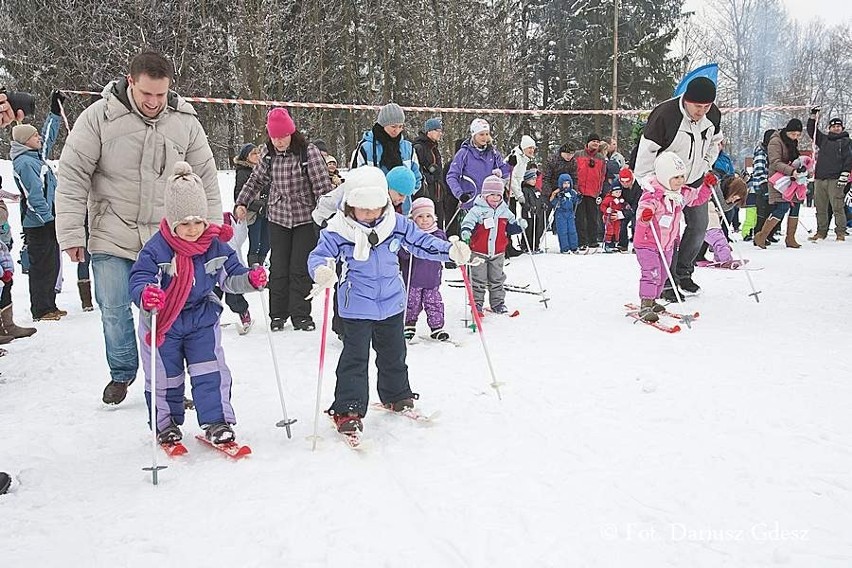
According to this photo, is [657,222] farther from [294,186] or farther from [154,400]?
[154,400]

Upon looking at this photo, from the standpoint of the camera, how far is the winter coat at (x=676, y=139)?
6.37 metres

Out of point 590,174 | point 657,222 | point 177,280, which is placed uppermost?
point 590,174

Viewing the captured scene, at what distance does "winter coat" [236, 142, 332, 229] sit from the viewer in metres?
6.23

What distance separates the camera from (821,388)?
425 centimetres

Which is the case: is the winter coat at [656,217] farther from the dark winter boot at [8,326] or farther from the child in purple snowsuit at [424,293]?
the dark winter boot at [8,326]

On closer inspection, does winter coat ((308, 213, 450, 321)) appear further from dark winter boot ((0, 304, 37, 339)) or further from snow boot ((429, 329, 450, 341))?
dark winter boot ((0, 304, 37, 339))

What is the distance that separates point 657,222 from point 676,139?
2.70 ft

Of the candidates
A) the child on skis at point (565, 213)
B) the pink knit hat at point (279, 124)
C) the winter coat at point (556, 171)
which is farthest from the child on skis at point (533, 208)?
the pink knit hat at point (279, 124)

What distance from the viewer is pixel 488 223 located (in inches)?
259

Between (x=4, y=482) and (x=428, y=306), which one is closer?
(x=4, y=482)

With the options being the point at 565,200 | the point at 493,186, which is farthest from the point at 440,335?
the point at 565,200

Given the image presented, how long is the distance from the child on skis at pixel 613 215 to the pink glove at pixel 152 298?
9838mm

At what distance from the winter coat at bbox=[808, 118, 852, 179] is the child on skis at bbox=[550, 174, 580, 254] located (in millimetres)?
4107

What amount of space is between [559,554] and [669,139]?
15.9 ft
